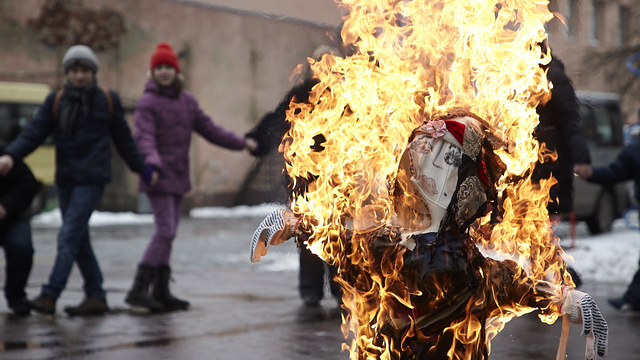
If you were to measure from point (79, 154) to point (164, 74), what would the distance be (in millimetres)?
1003

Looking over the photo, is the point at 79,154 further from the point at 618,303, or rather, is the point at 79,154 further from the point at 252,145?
the point at 618,303

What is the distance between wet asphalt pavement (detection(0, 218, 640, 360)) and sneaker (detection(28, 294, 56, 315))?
6cm

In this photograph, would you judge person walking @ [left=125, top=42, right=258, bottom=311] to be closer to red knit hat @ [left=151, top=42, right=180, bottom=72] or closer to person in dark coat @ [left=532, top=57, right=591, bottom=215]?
red knit hat @ [left=151, top=42, right=180, bottom=72]

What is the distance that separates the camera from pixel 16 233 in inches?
250

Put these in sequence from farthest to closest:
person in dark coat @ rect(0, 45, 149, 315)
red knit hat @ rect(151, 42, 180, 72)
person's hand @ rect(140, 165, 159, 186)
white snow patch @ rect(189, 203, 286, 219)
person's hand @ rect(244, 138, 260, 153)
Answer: white snow patch @ rect(189, 203, 286, 219), red knit hat @ rect(151, 42, 180, 72), person's hand @ rect(244, 138, 260, 153), person's hand @ rect(140, 165, 159, 186), person in dark coat @ rect(0, 45, 149, 315)

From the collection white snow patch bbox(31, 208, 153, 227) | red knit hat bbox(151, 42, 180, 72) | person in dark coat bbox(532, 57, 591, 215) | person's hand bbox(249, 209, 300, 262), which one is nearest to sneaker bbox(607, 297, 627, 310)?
person in dark coat bbox(532, 57, 591, 215)

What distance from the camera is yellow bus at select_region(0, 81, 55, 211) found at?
1664cm

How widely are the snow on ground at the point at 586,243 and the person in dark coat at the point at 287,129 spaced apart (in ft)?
1.56

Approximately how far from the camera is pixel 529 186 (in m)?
3.24

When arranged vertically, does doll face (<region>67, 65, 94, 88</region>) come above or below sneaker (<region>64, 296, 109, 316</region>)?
above

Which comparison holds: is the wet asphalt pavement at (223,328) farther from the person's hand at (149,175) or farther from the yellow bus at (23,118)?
the yellow bus at (23,118)

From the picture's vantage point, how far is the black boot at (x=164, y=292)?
6.57m

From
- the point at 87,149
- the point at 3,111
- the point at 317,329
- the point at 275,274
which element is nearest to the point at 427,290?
the point at 317,329

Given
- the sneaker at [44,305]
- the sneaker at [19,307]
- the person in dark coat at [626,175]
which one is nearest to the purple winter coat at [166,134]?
the sneaker at [44,305]
